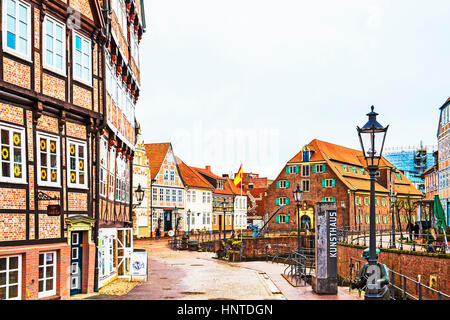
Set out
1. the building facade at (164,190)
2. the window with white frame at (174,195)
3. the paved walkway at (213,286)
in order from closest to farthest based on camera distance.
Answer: the paved walkway at (213,286), the building facade at (164,190), the window with white frame at (174,195)

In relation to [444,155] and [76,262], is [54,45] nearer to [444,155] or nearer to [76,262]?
[76,262]

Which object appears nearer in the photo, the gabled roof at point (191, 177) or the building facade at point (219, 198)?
the gabled roof at point (191, 177)

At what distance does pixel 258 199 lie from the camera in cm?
9694

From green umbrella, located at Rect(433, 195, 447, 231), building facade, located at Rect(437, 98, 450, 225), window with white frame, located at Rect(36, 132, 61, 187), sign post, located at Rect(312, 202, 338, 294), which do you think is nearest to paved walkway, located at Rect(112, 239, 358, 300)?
sign post, located at Rect(312, 202, 338, 294)

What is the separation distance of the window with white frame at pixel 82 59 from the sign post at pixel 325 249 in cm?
876

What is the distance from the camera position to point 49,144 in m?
15.5

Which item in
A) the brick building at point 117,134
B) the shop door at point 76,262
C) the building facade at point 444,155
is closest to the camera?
the shop door at point 76,262

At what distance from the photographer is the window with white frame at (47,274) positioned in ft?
49.4

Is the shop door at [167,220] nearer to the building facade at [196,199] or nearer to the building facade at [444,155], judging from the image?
the building facade at [196,199]

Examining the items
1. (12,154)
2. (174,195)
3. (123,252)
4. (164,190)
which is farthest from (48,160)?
(174,195)

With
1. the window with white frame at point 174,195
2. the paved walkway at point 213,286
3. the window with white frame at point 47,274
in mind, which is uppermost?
the window with white frame at point 174,195

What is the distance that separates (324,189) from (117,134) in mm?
48513

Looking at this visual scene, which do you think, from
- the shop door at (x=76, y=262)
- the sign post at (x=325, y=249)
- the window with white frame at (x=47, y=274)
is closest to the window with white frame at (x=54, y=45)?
the shop door at (x=76, y=262)

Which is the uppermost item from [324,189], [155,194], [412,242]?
[324,189]
